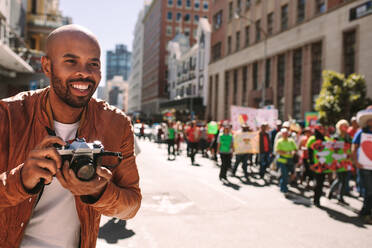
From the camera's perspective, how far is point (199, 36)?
179 feet

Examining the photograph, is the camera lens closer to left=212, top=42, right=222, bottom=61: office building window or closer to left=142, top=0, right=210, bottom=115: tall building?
left=212, top=42, right=222, bottom=61: office building window

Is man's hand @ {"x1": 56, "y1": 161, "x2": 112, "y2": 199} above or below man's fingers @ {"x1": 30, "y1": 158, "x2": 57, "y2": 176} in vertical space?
below

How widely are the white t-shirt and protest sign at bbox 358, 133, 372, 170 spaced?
6.71 m

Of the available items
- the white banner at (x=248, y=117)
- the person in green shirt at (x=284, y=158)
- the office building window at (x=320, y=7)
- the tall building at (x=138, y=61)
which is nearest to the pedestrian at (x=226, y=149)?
the person in green shirt at (x=284, y=158)

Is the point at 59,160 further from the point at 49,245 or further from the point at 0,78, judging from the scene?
the point at 0,78

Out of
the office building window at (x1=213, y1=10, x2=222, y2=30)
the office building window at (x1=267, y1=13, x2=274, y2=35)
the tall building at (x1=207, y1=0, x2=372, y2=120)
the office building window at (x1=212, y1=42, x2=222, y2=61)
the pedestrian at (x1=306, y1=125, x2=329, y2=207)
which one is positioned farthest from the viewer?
the office building window at (x1=213, y1=10, x2=222, y2=30)

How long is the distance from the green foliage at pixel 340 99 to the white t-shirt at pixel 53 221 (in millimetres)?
17269

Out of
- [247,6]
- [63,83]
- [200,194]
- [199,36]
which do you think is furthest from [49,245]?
[199,36]

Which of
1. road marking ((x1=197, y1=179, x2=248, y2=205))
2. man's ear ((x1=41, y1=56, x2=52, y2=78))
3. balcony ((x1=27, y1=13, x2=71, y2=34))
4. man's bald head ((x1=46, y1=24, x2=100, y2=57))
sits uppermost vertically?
balcony ((x1=27, y1=13, x2=71, y2=34))

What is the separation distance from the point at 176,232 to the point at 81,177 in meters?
4.89

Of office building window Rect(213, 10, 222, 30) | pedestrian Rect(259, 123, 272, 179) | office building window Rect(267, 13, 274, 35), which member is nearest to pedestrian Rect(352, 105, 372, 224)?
pedestrian Rect(259, 123, 272, 179)

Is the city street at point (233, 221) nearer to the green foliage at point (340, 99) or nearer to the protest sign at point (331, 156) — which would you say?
the protest sign at point (331, 156)

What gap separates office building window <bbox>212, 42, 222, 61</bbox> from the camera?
46169mm

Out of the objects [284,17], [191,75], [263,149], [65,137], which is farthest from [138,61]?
[65,137]
